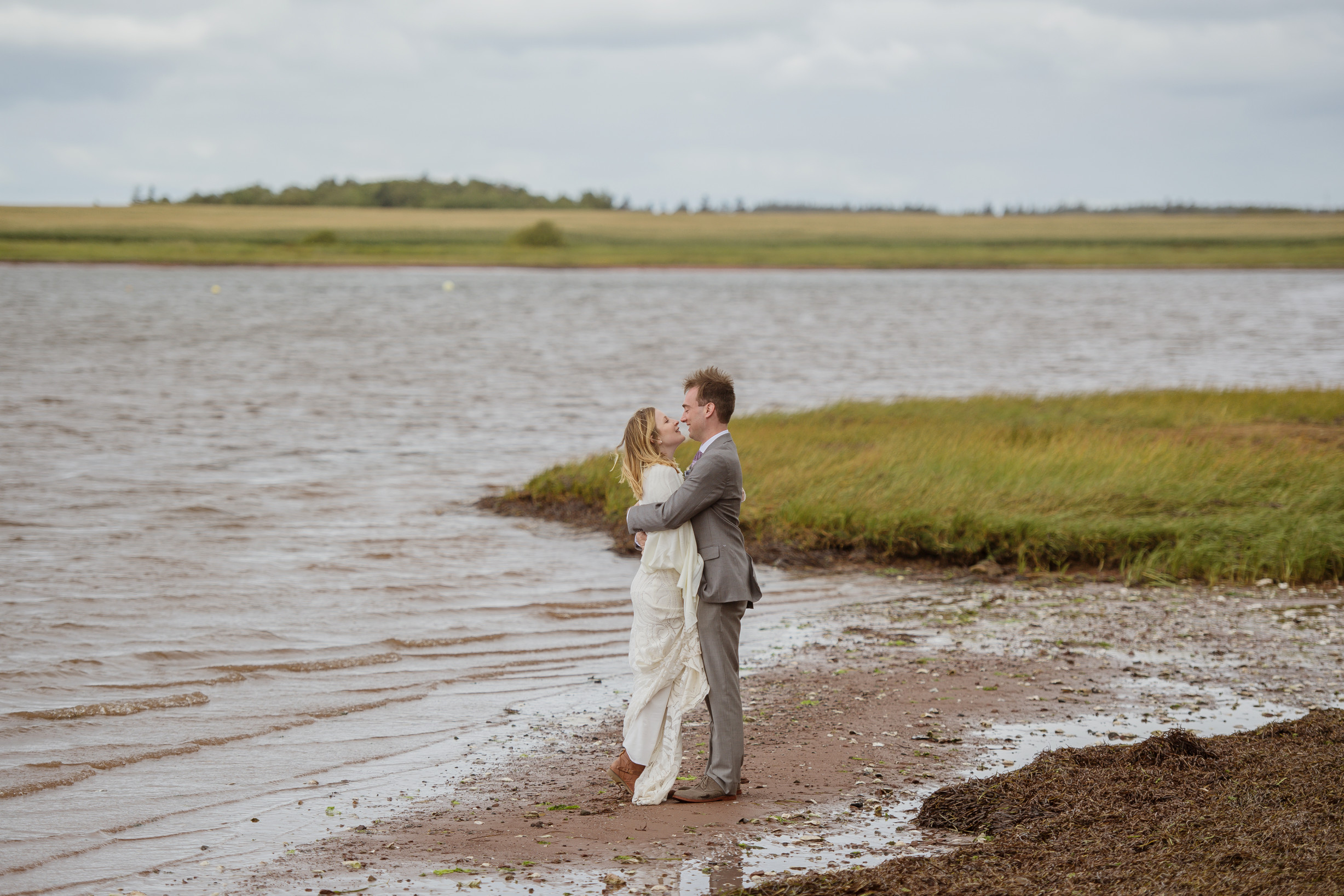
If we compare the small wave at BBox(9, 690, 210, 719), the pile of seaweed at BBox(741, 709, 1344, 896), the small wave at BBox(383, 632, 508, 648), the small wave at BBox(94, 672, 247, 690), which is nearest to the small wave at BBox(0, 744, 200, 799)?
the small wave at BBox(9, 690, 210, 719)

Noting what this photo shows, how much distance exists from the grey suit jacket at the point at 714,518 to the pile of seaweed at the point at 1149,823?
4.88 ft

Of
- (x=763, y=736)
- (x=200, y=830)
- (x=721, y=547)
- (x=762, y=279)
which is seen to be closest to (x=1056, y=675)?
(x=763, y=736)

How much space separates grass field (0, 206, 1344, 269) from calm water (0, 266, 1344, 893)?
2157 inches

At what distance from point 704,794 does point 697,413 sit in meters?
1.99

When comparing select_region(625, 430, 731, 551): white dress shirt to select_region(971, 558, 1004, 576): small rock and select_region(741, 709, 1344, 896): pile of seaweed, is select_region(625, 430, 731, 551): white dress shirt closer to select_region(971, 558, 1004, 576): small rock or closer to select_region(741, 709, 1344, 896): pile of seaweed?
select_region(741, 709, 1344, 896): pile of seaweed

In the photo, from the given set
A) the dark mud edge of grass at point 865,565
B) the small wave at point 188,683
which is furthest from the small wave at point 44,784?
the dark mud edge of grass at point 865,565

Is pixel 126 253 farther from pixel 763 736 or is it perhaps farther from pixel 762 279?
pixel 763 736

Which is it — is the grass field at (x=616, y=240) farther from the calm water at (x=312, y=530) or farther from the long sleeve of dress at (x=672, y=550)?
the long sleeve of dress at (x=672, y=550)

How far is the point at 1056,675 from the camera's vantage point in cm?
902

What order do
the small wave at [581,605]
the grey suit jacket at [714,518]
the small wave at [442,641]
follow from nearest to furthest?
1. the grey suit jacket at [714,518]
2. the small wave at [442,641]
3. the small wave at [581,605]

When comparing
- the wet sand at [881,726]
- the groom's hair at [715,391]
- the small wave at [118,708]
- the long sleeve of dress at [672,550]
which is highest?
the groom's hair at [715,391]

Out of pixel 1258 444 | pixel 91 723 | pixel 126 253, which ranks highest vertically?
pixel 126 253

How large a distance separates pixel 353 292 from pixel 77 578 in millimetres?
67806

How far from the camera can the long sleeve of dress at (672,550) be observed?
6438mm
